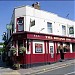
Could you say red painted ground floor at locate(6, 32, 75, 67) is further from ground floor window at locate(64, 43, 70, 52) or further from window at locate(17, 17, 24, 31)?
window at locate(17, 17, 24, 31)

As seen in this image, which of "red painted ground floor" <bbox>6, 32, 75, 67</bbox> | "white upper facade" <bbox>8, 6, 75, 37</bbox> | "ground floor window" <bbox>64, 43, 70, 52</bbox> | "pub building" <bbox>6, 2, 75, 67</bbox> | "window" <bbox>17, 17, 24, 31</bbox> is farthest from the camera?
"ground floor window" <bbox>64, 43, 70, 52</bbox>

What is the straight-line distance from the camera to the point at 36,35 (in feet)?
85.1

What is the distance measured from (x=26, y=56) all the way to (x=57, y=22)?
26.1ft

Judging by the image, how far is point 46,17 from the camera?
28.3 metres

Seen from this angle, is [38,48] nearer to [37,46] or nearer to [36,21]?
[37,46]

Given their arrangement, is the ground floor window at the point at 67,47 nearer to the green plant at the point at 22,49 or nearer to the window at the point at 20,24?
the window at the point at 20,24

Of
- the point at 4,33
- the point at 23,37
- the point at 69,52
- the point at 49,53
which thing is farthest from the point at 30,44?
the point at 4,33

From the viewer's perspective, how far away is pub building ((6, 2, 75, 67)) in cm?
2533

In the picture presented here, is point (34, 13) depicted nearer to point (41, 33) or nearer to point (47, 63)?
point (41, 33)

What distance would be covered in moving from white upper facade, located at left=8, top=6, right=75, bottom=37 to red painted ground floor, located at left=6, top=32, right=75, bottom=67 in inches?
34.2

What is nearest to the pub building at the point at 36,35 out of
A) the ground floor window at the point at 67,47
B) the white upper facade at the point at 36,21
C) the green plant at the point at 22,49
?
the white upper facade at the point at 36,21

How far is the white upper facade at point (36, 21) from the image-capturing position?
85.5 ft

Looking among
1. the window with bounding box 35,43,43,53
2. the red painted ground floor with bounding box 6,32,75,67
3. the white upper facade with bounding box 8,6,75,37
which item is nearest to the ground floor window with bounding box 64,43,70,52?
the red painted ground floor with bounding box 6,32,75,67

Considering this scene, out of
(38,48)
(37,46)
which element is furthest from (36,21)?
(38,48)
